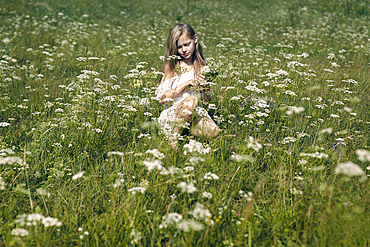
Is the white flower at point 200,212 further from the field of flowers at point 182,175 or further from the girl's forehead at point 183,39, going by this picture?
the girl's forehead at point 183,39

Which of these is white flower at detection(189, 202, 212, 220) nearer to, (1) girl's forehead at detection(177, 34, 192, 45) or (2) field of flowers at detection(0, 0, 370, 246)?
(2) field of flowers at detection(0, 0, 370, 246)

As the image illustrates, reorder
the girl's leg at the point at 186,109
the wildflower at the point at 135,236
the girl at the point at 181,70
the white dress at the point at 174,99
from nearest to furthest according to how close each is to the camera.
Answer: the wildflower at the point at 135,236
the girl's leg at the point at 186,109
the white dress at the point at 174,99
the girl at the point at 181,70

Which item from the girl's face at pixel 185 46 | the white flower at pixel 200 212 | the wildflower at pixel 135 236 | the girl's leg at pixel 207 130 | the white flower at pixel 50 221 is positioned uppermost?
the girl's face at pixel 185 46

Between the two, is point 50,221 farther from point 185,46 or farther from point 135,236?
point 185,46

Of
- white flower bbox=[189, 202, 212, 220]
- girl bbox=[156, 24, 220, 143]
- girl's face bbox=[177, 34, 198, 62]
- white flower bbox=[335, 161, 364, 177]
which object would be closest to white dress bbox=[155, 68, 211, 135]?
girl bbox=[156, 24, 220, 143]

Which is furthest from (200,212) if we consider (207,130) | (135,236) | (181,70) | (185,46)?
(185,46)

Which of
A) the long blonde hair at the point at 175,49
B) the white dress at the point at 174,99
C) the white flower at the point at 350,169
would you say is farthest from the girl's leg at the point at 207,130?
the white flower at the point at 350,169

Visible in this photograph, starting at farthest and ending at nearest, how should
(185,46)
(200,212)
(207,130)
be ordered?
(185,46), (207,130), (200,212)

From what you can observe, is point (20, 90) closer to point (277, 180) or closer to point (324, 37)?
point (277, 180)

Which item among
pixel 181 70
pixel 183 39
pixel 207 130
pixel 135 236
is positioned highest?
pixel 183 39

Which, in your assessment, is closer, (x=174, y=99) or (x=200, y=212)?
(x=200, y=212)

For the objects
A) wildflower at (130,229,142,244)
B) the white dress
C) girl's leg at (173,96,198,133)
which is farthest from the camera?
the white dress

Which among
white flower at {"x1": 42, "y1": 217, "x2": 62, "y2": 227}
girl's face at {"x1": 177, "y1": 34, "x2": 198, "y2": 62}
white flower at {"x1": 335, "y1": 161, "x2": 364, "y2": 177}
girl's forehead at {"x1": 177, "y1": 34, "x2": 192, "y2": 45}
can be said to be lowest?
white flower at {"x1": 42, "y1": 217, "x2": 62, "y2": 227}

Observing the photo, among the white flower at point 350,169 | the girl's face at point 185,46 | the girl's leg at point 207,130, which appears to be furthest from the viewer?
the girl's face at point 185,46
